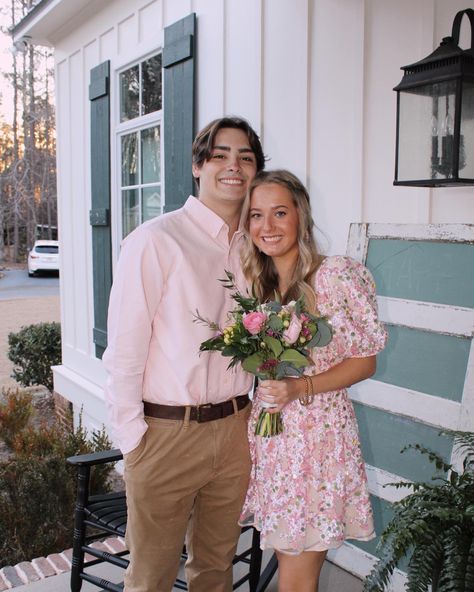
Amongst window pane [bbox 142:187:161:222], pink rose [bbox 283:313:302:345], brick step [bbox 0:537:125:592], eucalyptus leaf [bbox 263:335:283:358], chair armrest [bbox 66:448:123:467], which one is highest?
window pane [bbox 142:187:161:222]

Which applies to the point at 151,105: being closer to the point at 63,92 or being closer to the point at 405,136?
the point at 63,92

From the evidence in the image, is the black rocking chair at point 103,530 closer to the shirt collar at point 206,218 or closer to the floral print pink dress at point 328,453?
the floral print pink dress at point 328,453

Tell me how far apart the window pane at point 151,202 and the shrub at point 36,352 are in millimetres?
3715

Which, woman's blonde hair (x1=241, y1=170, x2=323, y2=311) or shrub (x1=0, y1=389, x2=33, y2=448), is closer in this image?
woman's blonde hair (x1=241, y1=170, x2=323, y2=311)

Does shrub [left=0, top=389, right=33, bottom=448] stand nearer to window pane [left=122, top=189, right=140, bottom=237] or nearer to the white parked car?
window pane [left=122, top=189, right=140, bottom=237]

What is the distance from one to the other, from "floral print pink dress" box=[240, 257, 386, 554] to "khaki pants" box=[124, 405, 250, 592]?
233mm

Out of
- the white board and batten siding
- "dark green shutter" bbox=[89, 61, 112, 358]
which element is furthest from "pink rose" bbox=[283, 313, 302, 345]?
"dark green shutter" bbox=[89, 61, 112, 358]

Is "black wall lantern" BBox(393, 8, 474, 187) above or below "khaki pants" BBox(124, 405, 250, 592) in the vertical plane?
above

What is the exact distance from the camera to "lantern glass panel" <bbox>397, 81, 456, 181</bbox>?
7.59ft

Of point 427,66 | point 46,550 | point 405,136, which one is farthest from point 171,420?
point 46,550

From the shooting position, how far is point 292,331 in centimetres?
186

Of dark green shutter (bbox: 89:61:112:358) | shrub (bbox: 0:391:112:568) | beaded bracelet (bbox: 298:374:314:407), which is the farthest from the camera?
dark green shutter (bbox: 89:61:112:358)

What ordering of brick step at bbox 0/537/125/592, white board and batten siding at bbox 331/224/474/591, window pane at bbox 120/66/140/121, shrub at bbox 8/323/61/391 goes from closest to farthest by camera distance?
white board and batten siding at bbox 331/224/474/591 < brick step at bbox 0/537/125/592 < window pane at bbox 120/66/140/121 < shrub at bbox 8/323/61/391

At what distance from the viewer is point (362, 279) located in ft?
6.70
